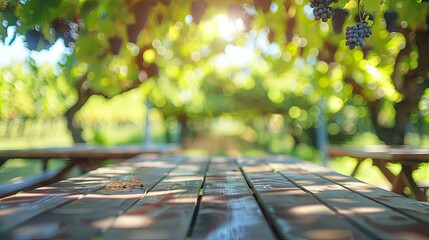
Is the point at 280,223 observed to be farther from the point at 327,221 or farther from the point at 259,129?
the point at 259,129

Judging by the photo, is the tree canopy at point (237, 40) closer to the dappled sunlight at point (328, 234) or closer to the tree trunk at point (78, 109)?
the tree trunk at point (78, 109)

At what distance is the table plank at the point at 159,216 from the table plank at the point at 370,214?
405 mm

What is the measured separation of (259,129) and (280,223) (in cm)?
1557

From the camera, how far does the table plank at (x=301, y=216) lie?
2.84ft

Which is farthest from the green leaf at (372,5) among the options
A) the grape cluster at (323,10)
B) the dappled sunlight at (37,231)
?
the dappled sunlight at (37,231)

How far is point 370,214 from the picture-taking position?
1.06 meters

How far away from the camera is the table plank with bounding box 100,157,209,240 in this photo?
0.85 m

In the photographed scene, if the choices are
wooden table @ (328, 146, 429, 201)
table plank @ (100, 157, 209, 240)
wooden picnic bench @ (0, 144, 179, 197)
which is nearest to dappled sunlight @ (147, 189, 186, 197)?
table plank @ (100, 157, 209, 240)

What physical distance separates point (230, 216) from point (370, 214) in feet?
1.20

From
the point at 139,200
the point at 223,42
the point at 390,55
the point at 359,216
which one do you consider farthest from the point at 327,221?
the point at 223,42

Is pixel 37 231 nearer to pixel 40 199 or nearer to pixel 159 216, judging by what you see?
pixel 159 216

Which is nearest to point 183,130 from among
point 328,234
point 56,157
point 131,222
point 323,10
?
point 56,157

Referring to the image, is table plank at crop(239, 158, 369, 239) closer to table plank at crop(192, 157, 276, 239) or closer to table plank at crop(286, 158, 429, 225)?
table plank at crop(192, 157, 276, 239)

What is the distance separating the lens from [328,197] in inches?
52.1
